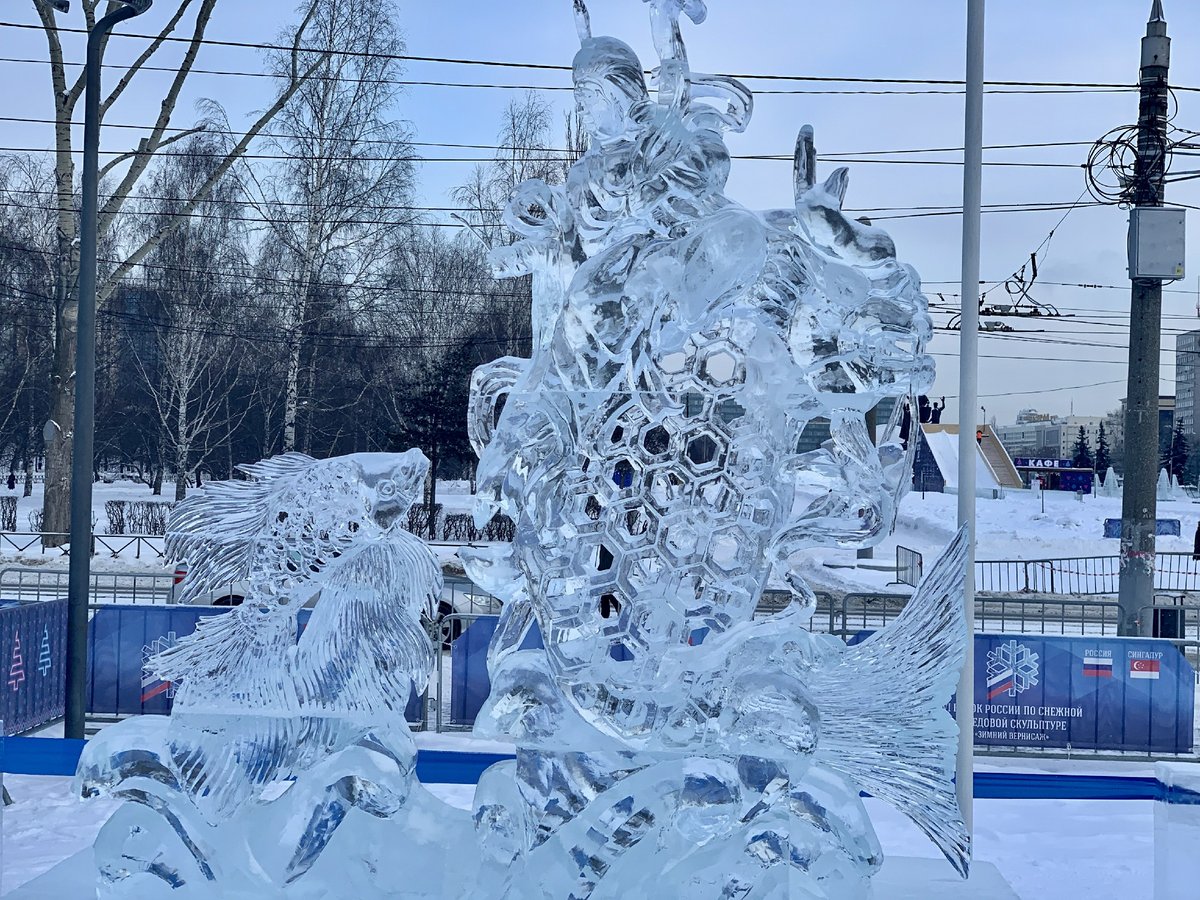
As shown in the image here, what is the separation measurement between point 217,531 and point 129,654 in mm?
4568

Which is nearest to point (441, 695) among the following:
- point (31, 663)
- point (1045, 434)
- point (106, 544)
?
point (31, 663)

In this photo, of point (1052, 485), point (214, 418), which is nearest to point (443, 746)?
point (214, 418)

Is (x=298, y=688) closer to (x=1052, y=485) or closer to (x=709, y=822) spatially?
(x=709, y=822)

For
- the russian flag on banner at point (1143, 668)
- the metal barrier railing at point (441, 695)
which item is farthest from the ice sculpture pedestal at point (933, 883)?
the metal barrier railing at point (441, 695)

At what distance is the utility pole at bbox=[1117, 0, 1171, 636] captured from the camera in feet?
28.8

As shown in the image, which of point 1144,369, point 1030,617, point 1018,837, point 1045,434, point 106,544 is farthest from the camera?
point 1045,434

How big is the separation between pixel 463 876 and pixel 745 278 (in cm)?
229

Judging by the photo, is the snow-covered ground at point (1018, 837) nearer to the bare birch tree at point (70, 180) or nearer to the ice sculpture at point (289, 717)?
the ice sculpture at point (289, 717)

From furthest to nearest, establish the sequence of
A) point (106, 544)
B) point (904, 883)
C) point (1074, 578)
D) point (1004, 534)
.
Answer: point (1004, 534)
point (1074, 578)
point (106, 544)
point (904, 883)

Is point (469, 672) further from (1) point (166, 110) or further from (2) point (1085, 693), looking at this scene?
(1) point (166, 110)

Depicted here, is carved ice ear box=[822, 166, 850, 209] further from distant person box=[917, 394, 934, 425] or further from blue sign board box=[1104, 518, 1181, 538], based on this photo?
blue sign board box=[1104, 518, 1181, 538]

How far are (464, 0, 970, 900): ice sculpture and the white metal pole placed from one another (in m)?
1.33

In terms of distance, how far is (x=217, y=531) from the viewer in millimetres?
4305

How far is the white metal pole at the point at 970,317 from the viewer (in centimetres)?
527
